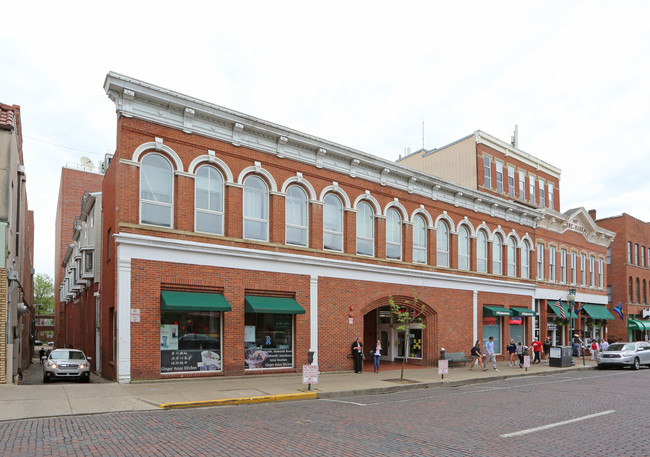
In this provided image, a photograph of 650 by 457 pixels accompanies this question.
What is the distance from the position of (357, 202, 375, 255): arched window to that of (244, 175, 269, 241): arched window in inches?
203

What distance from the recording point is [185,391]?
15445 mm

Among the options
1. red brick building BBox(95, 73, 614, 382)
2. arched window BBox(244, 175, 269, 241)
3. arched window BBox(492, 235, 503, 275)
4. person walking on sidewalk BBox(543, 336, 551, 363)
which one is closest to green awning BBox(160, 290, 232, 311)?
red brick building BBox(95, 73, 614, 382)

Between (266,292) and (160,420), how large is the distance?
29.9 ft

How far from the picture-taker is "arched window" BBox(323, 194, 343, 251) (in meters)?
23.1

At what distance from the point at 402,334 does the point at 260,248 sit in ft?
38.5

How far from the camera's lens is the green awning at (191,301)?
17484 millimetres

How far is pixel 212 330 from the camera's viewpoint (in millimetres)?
18969

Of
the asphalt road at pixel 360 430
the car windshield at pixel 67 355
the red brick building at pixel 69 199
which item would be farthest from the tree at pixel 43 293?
the asphalt road at pixel 360 430

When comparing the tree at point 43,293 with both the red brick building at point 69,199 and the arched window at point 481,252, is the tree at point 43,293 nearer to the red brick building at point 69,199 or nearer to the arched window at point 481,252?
the red brick building at point 69,199

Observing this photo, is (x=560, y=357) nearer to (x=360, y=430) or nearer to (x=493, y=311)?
(x=493, y=311)

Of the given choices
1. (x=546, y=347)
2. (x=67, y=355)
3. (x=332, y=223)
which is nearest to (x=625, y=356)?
(x=546, y=347)

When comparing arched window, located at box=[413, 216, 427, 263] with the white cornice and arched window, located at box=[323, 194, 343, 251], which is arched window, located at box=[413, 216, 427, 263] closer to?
the white cornice

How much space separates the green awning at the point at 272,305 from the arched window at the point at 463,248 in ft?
40.1

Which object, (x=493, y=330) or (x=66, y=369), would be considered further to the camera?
(x=493, y=330)
